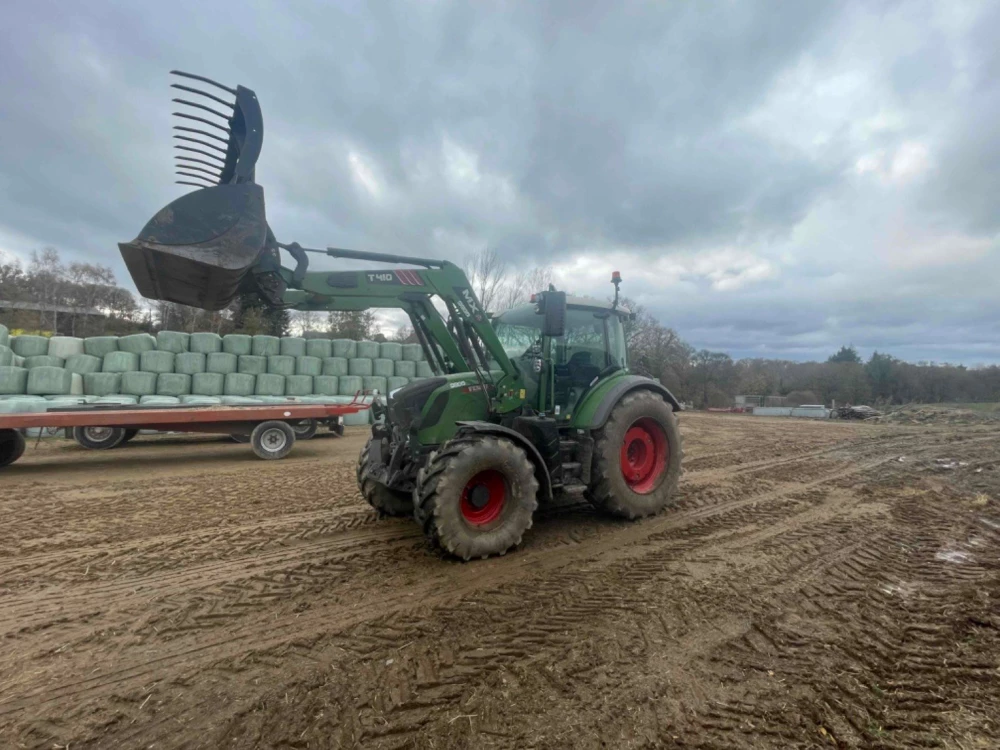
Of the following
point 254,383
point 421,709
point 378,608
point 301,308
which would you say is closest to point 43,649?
point 378,608

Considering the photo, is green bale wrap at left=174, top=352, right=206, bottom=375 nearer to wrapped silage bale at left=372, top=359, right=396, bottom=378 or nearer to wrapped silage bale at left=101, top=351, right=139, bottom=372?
wrapped silage bale at left=101, top=351, right=139, bottom=372

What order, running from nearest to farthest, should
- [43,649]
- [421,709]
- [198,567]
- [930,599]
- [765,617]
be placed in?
[421,709]
[43,649]
[765,617]
[930,599]
[198,567]

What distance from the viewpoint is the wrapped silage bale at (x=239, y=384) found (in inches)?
501

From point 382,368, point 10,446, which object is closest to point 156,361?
point 10,446

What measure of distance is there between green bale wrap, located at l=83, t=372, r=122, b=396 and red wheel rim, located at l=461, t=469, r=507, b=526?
11.7m

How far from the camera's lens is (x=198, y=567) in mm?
3844

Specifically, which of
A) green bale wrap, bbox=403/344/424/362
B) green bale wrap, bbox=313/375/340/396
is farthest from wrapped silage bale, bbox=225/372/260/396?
green bale wrap, bbox=403/344/424/362

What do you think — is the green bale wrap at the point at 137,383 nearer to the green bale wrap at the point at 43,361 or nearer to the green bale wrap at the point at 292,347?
the green bale wrap at the point at 43,361

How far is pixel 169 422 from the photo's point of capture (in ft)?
27.4

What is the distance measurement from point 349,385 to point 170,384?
173 inches

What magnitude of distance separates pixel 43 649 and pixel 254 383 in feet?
36.7

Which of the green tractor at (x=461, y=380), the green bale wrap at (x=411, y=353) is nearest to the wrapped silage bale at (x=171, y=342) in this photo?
the green bale wrap at (x=411, y=353)

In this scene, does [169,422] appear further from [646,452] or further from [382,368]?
[646,452]

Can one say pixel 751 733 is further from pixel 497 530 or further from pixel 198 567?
pixel 198 567
